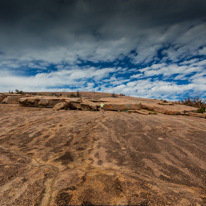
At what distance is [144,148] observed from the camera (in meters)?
3.54

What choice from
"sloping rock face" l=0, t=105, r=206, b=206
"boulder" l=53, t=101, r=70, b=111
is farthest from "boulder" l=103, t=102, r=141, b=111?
"sloping rock face" l=0, t=105, r=206, b=206

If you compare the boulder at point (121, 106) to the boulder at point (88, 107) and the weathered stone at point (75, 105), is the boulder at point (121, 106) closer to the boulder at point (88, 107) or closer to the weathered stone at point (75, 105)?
the boulder at point (88, 107)

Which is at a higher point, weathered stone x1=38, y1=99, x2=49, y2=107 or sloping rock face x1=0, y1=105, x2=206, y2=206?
weathered stone x1=38, y1=99, x2=49, y2=107

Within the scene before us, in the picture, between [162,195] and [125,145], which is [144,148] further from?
[162,195]

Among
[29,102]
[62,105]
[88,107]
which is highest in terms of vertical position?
[29,102]


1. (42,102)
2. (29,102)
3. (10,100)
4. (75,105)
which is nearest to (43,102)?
(42,102)

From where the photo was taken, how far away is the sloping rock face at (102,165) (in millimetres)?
1410

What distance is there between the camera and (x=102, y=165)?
271 centimetres

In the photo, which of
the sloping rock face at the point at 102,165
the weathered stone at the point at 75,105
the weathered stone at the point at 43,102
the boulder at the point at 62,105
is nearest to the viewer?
Result: the sloping rock face at the point at 102,165

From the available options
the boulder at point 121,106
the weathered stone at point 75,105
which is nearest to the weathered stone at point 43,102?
the weathered stone at point 75,105

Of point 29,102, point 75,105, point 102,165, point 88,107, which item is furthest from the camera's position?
point 29,102

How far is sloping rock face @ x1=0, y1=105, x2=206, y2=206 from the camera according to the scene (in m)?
1.41

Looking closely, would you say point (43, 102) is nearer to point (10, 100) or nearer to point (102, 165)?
point (10, 100)

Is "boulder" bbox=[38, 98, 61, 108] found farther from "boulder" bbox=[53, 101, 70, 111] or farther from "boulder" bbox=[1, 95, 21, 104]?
"boulder" bbox=[1, 95, 21, 104]
